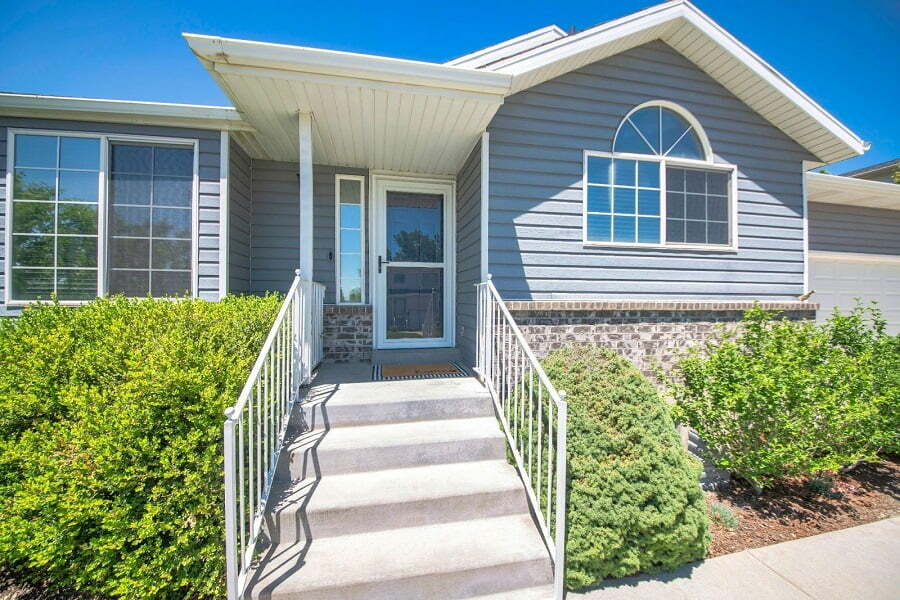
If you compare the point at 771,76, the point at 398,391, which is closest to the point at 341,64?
the point at 398,391

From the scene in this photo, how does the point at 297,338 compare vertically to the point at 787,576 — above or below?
above

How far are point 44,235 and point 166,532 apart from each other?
13.5 feet

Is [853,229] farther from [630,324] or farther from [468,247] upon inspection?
[468,247]

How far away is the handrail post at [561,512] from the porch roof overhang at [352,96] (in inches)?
108

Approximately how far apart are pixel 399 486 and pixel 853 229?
9.08m

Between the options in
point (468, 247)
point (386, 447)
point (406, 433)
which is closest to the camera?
point (386, 447)

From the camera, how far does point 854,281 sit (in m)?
6.55

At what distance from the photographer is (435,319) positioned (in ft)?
16.5

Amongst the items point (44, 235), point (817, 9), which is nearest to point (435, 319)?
point (44, 235)

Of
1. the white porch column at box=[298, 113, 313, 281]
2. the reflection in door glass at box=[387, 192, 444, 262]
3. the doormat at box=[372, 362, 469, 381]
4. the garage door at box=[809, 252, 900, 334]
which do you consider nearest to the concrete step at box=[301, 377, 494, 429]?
the doormat at box=[372, 362, 469, 381]

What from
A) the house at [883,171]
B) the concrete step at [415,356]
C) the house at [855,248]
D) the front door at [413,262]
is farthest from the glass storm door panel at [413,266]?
the house at [883,171]

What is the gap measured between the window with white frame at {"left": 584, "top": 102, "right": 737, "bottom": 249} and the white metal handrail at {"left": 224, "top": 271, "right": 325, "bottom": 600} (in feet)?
11.1

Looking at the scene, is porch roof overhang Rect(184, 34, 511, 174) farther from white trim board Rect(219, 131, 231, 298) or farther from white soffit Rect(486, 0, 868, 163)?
white soffit Rect(486, 0, 868, 163)

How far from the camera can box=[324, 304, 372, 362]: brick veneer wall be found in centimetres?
470
